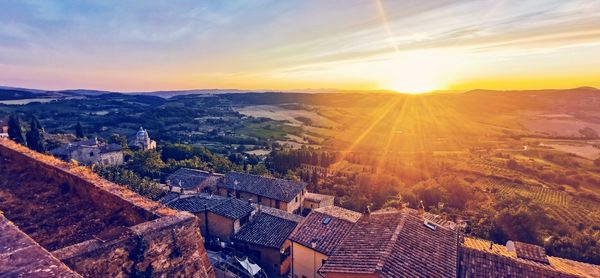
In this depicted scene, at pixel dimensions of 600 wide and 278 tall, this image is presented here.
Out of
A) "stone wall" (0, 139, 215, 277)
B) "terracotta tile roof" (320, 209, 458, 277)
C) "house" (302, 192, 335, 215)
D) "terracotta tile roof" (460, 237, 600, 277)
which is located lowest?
"house" (302, 192, 335, 215)

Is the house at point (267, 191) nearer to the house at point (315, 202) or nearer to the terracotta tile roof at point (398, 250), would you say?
the house at point (315, 202)

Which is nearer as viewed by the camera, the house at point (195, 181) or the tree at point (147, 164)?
the house at point (195, 181)

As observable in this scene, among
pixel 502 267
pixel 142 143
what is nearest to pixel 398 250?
pixel 502 267

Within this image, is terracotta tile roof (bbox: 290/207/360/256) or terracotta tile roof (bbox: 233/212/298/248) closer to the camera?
terracotta tile roof (bbox: 290/207/360/256)

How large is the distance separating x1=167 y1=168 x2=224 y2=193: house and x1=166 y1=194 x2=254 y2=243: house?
8.66 meters

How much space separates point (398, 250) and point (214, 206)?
14635 mm

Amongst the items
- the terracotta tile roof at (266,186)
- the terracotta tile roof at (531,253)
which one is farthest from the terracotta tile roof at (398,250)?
the terracotta tile roof at (266,186)

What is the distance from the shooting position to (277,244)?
63.4ft

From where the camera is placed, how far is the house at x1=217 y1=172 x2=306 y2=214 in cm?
2906

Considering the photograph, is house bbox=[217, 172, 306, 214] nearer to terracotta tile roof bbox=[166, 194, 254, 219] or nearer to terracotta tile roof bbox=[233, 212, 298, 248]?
terracotta tile roof bbox=[166, 194, 254, 219]

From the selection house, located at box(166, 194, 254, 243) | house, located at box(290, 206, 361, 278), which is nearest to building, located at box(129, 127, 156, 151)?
house, located at box(166, 194, 254, 243)

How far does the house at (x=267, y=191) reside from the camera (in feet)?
95.3

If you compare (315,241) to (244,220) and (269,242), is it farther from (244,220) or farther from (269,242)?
(244,220)

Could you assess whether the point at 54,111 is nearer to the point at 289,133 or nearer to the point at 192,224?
the point at 289,133
